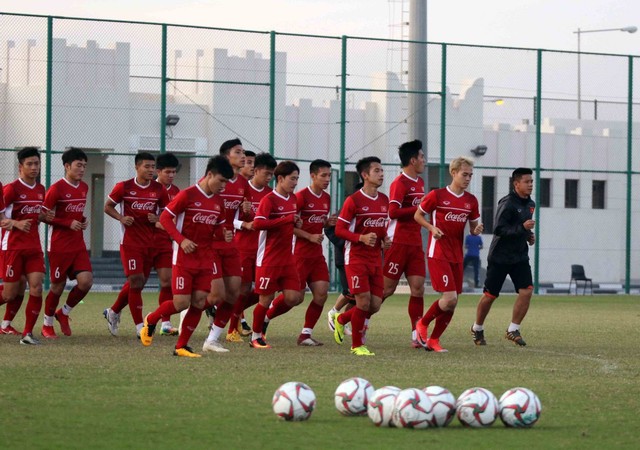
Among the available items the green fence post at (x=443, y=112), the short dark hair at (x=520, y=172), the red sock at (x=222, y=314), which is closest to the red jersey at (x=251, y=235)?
the red sock at (x=222, y=314)

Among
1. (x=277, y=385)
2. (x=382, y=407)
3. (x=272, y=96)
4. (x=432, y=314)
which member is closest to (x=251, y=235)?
(x=432, y=314)

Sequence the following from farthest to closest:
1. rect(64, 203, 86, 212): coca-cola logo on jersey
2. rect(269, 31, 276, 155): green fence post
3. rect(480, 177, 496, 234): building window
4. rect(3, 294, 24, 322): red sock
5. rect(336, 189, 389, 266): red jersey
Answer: rect(480, 177, 496, 234): building window
rect(269, 31, 276, 155): green fence post
rect(3, 294, 24, 322): red sock
rect(64, 203, 86, 212): coca-cola logo on jersey
rect(336, 189, 389, 266): red jersey

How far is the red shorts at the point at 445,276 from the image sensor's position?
1349cm

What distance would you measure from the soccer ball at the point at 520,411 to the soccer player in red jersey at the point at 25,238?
741cm

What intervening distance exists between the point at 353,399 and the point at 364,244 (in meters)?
5.03

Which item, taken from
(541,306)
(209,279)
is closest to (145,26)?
(541,306)

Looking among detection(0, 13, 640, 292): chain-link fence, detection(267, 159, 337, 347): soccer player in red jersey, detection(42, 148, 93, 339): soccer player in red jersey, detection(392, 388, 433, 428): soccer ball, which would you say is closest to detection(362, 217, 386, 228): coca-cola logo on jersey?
detection(267, 159, 337, 347): soccer player in red jersey

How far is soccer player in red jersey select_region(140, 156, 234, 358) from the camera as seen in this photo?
1225 cm

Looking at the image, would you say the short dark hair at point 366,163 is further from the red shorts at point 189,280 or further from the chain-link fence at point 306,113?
the chain-link fence at point 306,113

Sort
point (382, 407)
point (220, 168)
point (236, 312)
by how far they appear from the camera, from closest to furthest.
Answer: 1. point (382, 407)
2. point (220, 168)
3. point (236, 312)

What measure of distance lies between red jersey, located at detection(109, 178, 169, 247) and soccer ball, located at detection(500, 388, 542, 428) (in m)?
7.50

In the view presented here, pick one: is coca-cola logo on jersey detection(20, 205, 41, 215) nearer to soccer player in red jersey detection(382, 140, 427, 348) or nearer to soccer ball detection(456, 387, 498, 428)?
soccer player in red jersey detection(382, 140, 427, 348)

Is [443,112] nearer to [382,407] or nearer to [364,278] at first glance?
[364,278]

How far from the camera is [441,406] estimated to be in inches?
308
